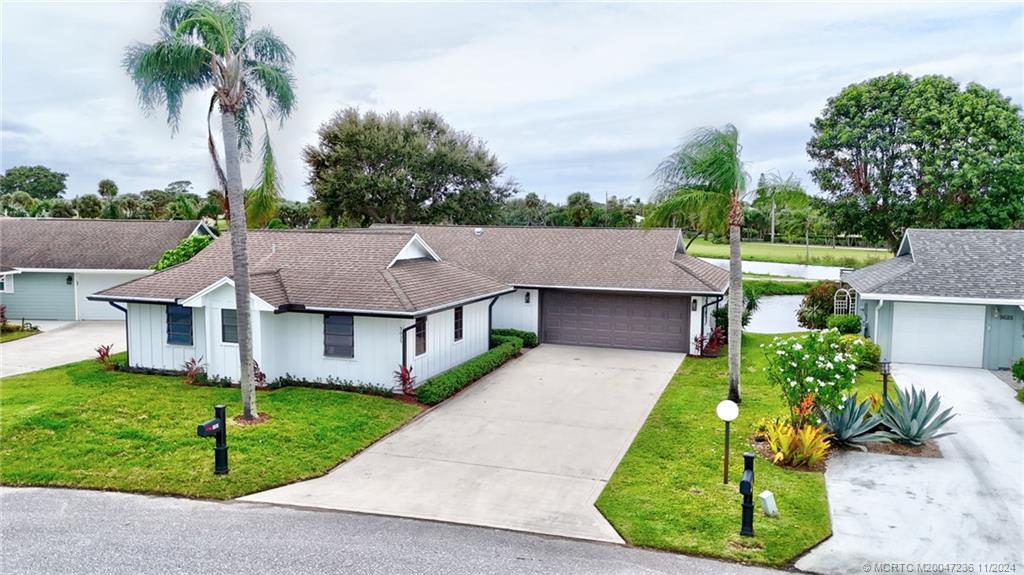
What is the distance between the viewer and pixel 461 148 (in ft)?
163

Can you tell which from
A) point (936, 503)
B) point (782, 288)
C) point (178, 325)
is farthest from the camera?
point (782, 288)

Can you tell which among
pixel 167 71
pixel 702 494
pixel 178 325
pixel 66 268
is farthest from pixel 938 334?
pixel 66 268

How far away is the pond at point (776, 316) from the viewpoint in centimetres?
2631

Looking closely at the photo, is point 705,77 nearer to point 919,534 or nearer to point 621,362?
point 621,362

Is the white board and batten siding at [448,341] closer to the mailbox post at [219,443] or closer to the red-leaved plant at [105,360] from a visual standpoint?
the mailbox post at [219,443]

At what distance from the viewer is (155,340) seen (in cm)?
1684

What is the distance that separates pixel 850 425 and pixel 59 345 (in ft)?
74.9

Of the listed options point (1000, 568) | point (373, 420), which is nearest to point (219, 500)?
point (373, 420)

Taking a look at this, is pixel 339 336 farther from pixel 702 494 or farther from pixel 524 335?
pixel 702 494

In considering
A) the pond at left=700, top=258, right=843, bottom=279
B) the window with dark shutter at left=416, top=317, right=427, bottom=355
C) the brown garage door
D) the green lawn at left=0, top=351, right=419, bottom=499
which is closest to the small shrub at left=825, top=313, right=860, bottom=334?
the brown garage door

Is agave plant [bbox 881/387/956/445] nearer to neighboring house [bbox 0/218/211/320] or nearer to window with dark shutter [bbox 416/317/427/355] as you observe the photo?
window with dark shutter [bbox 416/317/427/355]

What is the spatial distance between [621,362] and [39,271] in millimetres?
22916

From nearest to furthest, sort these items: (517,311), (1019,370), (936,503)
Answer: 1. (936,503)
2. (1019,370)
3. (517,311)

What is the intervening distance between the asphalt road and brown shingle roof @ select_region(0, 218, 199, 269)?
20211 mm
